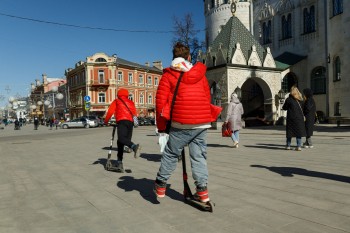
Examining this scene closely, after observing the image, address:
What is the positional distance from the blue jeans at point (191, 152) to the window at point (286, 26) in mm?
→ 28915

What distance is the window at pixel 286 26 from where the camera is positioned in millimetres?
29562

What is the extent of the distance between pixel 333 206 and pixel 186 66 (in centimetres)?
232

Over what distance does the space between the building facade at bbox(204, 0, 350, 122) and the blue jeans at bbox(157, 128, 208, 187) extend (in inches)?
712

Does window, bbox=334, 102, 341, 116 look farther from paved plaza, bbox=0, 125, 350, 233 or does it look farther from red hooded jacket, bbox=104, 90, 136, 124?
red hooded jacket, bbox=104, 90, 136, 124

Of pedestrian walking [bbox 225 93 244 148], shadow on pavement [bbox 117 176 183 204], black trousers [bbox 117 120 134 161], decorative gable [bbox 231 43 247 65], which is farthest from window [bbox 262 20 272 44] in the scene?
shadow on pavement [bbox 117 176 183 204]

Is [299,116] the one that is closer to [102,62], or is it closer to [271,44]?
[271,44]

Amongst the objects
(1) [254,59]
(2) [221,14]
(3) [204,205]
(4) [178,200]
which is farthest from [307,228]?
(2) [221,14]

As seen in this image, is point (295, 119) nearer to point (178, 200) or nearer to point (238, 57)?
point (178, 200)

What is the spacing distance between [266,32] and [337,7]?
11.1 metres

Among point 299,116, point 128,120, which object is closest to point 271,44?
point 299,116

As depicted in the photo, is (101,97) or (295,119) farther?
(101,97)

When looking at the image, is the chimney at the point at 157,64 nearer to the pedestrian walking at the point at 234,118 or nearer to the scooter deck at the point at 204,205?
the pedestrian walking at the point at 234,118

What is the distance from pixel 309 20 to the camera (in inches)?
1089

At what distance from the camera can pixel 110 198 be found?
4285 millimetres
